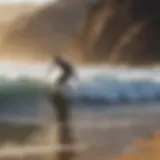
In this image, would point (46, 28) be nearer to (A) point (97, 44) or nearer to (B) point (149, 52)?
(A) point (97, 44)

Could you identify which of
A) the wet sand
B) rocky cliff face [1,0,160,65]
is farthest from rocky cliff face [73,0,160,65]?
the wet sand

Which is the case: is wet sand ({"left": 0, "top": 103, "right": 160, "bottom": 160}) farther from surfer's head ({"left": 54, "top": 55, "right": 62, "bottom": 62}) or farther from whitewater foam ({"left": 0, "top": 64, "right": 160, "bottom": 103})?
surfer's head ({"left": 54, "top": 55, "right": 62, "bottom": 62})

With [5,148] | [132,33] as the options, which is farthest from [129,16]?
[5,148]

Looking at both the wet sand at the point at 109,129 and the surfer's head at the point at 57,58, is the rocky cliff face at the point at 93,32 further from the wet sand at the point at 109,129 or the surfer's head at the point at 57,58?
the wet sand at the point at 109,129

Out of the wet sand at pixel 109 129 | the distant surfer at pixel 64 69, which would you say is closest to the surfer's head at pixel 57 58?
the distant surfer at pixel 64 69

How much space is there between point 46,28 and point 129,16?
22 centimetres

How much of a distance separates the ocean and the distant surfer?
0.05 ft

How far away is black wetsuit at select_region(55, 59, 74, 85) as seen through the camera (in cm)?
120

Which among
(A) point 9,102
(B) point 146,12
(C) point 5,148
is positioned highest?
(B) point 146,12

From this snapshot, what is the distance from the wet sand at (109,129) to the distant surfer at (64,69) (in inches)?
3.4

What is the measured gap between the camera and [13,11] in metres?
1.19

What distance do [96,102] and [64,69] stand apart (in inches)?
4.7

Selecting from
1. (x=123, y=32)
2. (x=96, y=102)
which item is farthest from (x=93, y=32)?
(x=96, y=102)

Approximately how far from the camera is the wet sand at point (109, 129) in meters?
1.18
